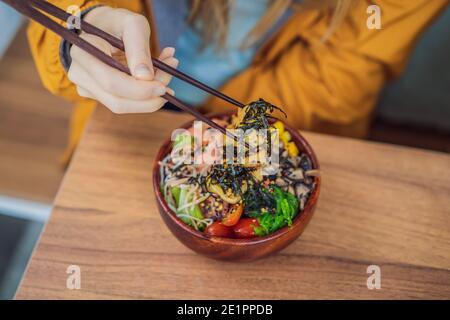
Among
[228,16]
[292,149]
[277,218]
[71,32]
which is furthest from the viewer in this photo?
[228,16]

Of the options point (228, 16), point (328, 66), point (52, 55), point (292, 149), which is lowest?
point (292, 149)

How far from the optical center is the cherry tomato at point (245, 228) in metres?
0.81

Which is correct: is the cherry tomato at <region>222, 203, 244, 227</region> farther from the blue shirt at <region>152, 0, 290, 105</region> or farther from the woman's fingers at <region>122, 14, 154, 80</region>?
the blue shirt at <region>152, 0, 290, 105</region>

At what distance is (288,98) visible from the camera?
133 cm

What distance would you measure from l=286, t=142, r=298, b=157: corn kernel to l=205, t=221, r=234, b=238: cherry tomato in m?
0.18

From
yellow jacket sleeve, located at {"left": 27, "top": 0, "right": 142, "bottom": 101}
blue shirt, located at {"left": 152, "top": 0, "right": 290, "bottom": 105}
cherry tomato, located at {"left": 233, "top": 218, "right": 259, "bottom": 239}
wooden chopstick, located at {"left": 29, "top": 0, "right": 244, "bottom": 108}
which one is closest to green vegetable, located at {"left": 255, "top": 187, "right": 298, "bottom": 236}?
cherry tomato, located at {"left": 233, "top": 218, "right": 259, "bottom": 239}

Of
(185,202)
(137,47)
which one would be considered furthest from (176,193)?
(137,47)

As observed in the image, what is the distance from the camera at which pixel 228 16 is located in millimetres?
1302

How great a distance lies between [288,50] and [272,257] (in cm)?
66

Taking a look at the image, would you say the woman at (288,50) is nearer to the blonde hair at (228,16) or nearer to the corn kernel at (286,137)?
the blonde hair at (228,16)

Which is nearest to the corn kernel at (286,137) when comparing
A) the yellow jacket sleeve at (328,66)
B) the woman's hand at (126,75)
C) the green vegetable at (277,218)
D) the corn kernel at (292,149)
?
the corn kernel at (292,149)

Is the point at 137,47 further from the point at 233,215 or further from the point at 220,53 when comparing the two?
the point at 220,53

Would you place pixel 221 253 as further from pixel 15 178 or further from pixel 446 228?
pixel 15 178

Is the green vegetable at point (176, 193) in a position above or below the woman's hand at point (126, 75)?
below
